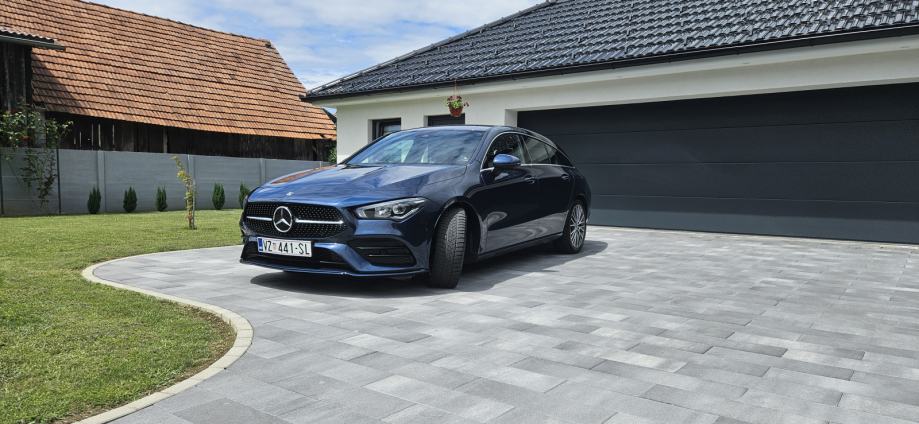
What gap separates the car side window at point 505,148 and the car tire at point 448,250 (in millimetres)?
894

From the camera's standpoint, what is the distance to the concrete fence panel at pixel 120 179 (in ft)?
46.0

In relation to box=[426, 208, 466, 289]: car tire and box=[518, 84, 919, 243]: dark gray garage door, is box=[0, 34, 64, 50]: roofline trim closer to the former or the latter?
box=[518, 84, 919, 243]: dark gray garage door

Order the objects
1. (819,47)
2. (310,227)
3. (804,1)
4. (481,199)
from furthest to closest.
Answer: (804,1) < (819,47) < (481,199) < (310,227)

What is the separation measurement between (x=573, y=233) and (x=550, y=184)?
0.93 meters

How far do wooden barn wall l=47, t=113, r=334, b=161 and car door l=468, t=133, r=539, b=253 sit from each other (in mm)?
14818

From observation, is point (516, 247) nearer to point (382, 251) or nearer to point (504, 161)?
point (504, 161)

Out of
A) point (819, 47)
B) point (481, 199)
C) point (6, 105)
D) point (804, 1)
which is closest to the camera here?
point (481, 199)

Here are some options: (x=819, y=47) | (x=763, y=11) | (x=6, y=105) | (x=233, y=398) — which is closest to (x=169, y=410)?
(x=233, y=398)

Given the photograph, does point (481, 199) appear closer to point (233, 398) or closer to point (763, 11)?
point (233, 398)

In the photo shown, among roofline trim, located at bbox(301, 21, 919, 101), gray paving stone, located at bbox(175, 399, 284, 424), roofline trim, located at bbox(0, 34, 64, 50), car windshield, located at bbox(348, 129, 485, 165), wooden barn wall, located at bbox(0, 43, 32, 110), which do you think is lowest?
gray paving stone, located at bbox(175, 399, 284, 424)

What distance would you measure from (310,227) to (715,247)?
6.10 metres

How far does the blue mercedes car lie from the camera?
5098 millimetres

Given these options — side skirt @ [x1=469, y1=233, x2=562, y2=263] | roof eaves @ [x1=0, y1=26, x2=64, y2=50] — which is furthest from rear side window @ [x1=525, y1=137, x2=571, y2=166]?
roof eaves @ [x1=0, y1=26, x2=64, y2=50]

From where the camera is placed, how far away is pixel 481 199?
19.4 ft
